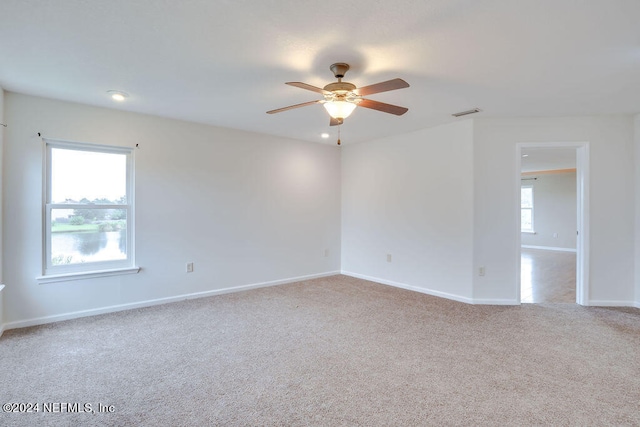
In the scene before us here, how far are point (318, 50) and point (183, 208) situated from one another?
2815 mm

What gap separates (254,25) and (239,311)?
116 inches

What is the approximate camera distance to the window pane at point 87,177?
3.46 m

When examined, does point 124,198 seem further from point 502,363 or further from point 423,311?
point 502,363

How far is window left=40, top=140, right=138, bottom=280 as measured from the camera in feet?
11.2

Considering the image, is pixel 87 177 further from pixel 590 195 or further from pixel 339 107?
pixel 590 195

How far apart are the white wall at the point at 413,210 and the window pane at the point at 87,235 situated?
11.5 ft

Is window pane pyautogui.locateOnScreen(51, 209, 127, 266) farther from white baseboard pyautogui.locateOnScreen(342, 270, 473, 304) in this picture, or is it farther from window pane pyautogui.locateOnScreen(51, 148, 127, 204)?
white baseboard pyautogui.locateOnScreen(342, 270, 473, 304)

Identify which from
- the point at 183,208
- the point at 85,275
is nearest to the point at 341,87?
the point at 183,208

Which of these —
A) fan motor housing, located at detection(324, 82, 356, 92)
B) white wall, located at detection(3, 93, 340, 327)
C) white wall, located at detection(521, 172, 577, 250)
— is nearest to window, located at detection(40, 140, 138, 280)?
white wall, located at detection(3, 93, 340, 327)

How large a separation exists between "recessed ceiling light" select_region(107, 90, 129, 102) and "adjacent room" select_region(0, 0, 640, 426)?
4 cm

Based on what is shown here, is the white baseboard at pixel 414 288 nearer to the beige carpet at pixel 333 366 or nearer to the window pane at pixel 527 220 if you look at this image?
the beige carpet at pixel 333 366

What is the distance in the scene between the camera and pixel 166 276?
13.3 feet

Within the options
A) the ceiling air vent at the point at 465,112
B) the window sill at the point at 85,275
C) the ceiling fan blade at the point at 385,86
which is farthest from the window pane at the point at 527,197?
the window sill at the point at 85,275

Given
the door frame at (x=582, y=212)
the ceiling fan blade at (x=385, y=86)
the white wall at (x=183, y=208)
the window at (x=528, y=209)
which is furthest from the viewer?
the window at (x=528, y=209)
